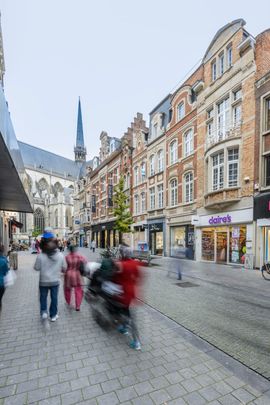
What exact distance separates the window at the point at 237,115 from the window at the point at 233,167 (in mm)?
1613

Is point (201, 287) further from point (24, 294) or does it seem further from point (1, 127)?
point (1, 127)

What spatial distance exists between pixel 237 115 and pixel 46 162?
227 feet

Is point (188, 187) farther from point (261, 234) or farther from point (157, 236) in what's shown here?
point (261, 234)

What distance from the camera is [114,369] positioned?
2939 millimetres

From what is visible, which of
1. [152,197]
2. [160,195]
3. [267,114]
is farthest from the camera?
[152,197]

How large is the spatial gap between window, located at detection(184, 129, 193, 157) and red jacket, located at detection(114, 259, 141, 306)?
15399 mm

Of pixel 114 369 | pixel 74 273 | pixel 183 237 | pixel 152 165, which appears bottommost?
pixel 183 237

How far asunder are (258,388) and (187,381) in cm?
85

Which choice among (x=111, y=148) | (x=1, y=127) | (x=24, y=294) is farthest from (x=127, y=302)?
(x=111, y=148)

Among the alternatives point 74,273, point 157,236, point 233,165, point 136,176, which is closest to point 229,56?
point 233,165

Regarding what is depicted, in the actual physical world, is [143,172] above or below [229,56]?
below

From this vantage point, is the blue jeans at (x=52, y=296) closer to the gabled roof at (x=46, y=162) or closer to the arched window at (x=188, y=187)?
the arched window at (x=188, y=187)

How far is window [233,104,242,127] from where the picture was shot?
13.3 metres

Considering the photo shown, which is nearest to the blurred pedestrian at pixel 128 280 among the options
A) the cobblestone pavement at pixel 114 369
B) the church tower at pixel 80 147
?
the cobblestone pavement at pixel 114 369
